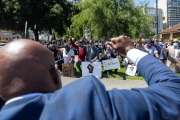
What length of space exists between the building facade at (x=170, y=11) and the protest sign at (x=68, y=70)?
157 meters

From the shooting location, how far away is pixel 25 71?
49.0 inches

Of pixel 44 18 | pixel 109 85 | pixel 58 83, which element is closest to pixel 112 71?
pixel 109 85

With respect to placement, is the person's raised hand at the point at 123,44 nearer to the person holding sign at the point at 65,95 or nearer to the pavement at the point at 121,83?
the person holding sign at the point at 65,95

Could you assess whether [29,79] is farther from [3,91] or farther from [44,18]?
[44,18]

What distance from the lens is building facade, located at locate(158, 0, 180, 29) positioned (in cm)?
17188

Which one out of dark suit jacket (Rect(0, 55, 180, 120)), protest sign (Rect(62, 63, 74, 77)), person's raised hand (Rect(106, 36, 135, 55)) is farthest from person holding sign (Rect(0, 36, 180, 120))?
protest sign (Rect(62, 63, 74, 77))

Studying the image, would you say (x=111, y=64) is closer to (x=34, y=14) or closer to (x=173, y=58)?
(x=173, y=58)

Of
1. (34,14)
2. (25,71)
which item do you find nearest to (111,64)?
(25,71)

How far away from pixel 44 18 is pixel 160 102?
135 ft

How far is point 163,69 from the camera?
4.37 ft

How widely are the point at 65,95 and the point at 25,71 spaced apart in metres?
0.19

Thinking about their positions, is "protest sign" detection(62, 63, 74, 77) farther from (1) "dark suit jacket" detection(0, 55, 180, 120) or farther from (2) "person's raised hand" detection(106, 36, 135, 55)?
(1) "dark suit jacket" detection(0, 55, 180, 120)

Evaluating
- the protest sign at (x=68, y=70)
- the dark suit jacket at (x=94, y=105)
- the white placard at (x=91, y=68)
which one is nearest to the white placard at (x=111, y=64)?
the white placard at (x=91, y=68)

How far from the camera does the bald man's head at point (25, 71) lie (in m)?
1.24
